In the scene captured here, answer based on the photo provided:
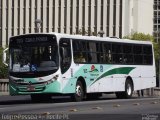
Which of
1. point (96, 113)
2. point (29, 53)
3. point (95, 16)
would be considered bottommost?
point (96, 113)

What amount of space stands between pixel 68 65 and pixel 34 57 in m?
1.61

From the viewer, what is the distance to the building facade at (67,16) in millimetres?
107688

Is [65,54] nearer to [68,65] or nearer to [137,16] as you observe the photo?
[68,65]

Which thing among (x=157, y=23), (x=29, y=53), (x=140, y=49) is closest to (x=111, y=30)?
(x=157, y=23)

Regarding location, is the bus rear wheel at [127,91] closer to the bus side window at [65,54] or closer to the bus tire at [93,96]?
the bus tire at [93,96]

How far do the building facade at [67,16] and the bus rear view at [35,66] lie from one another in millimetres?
76076

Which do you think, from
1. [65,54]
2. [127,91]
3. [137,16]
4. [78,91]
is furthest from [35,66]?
[137,16]

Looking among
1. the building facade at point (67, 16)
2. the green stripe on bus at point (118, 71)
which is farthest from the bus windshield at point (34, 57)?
the building facade at point (67, 16)

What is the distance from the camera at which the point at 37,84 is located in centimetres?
2991

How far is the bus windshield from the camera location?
97.9 feet

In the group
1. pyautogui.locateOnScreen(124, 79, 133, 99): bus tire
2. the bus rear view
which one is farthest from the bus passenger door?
pyautogui.locateOnScreen(124, 79, 133, 99): bus tire

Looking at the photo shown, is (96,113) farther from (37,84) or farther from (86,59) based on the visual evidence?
(86,59)

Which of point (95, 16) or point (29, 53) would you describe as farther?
point (95, 16)

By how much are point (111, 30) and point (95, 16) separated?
336 cm
